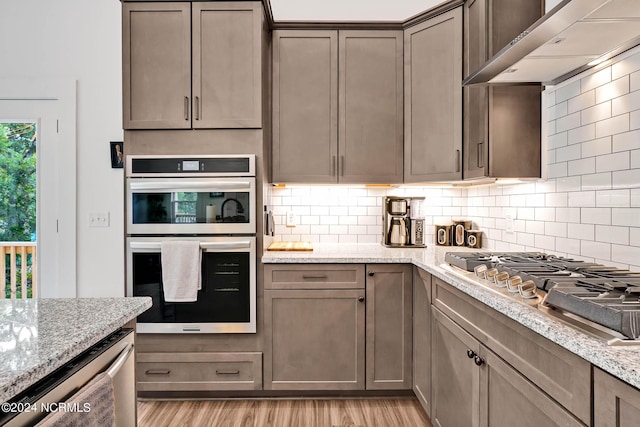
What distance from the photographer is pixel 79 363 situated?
91 cm

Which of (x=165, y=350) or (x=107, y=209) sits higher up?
(x=107, y=209)

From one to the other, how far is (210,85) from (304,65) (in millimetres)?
685

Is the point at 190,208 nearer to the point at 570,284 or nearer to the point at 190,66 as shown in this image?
the point at 190,66

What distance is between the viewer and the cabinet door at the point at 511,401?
40.5 inches

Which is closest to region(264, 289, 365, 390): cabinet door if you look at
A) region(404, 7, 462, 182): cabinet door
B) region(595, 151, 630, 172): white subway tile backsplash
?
region(404, 7, 462, 182): cabinet door

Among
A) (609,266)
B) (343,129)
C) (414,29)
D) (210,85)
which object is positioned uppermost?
(414,29)

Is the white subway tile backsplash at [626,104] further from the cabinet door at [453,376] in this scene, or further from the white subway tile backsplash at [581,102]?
the cabinet door at [453,376]

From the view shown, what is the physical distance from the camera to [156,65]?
2.46m

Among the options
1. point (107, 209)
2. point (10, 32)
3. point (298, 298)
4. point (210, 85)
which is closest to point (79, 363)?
point (298, 298)

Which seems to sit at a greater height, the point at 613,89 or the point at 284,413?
the point at 613,89

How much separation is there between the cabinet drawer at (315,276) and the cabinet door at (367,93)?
688mm

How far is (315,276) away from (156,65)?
1.67m

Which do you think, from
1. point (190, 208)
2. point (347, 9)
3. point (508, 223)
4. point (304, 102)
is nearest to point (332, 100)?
point (304, 102)

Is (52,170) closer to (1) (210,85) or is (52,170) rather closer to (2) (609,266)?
(1) (210,85)
